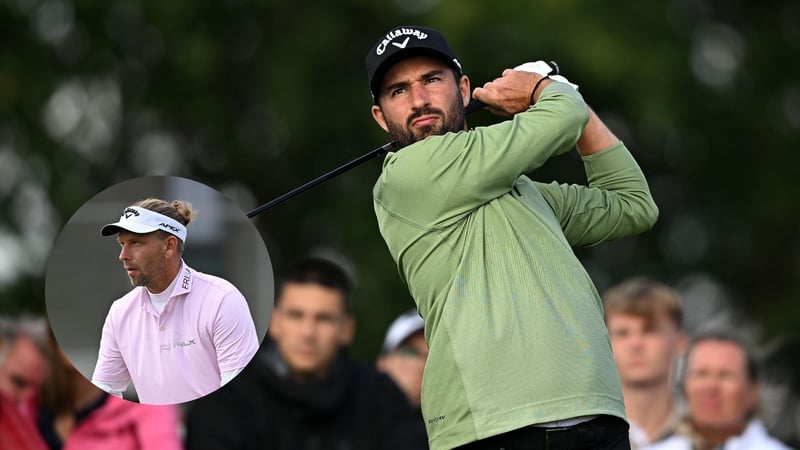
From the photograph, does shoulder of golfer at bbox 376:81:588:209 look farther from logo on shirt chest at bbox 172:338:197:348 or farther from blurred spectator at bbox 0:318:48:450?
blurred spectator at bbox 0:318:48:450

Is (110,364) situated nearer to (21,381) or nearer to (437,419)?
(437,419)

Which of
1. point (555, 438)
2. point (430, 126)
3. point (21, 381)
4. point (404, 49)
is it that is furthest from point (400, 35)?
point (21, 381)

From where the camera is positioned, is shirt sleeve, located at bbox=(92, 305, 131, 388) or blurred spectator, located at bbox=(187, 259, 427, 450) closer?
shirt sleeve, located at bbox=(92, 305, 131, 388)

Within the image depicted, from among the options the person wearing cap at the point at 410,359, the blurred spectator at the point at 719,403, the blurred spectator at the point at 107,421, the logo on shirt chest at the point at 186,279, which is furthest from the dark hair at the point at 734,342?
the logo on shirt chest at the point at 186,279

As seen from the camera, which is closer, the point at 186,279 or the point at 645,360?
the point at 186,279

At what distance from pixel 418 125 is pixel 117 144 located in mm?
12218

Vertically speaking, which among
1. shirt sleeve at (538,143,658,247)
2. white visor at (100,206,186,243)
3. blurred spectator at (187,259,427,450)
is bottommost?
blurred spectator at (187,259,427,450)

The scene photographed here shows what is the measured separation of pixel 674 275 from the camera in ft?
53.8

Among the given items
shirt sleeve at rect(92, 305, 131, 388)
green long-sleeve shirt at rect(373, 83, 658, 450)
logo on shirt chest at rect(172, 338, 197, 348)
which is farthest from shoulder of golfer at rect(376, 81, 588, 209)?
shirt sleeve at rect(92, 305, 131, 388)

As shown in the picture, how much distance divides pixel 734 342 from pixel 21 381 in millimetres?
3492

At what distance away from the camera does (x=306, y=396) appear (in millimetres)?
6164

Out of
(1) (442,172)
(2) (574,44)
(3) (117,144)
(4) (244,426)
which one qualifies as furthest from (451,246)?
(3) (117,144)

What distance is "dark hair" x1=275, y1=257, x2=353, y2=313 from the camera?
253 inches

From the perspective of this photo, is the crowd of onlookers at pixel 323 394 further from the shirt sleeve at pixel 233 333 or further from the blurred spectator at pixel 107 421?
the shirt sleeve at pixel 233 333
